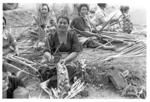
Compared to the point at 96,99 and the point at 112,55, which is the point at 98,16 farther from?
the point at 96,99

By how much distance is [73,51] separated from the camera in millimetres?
4340

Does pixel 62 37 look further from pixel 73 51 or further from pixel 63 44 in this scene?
pixel 73 51

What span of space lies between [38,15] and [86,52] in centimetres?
93

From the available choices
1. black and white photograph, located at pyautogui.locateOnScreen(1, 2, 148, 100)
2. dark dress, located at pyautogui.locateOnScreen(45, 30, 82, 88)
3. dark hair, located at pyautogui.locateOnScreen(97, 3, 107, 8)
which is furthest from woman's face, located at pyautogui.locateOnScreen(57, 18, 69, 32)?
dark hair, located at pyautogui.locateOnScreen(97, 3, 107, 8)

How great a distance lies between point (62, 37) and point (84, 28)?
1.46 ft

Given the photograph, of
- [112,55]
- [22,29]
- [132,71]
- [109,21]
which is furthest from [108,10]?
[22,29]

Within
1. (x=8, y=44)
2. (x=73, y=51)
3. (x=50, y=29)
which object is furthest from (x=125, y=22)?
(x=8, y=44)

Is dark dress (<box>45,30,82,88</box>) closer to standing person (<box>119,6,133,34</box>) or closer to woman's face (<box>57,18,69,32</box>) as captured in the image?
woman's face (<box>57,18,69,32</box>)

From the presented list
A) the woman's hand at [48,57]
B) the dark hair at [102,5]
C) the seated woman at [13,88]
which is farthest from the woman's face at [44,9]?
the seated woman at [13,88]

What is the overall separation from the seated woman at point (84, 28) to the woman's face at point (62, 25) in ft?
0.82

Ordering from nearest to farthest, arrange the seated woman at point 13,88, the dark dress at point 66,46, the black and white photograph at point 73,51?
the seated woman at point 13,88
the black and white photograph at point 73,51
the dark dress at point 66,46

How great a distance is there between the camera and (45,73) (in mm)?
4277

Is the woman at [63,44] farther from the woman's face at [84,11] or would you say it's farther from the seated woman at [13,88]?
the seated woman at [13,88]

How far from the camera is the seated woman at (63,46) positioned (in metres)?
4.31
